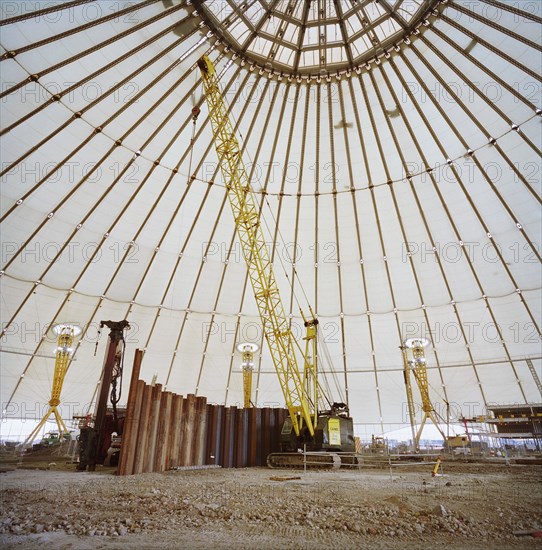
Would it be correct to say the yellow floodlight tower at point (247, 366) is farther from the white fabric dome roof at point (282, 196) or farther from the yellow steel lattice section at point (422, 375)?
the yellow steel lattice section at point (422, 375)

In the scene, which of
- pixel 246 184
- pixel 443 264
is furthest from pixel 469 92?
pixel 246 184

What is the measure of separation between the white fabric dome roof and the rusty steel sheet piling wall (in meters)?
6.23

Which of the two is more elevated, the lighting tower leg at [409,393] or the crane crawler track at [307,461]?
the lighting tower leg at [409,393]

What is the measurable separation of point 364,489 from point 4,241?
20316mm

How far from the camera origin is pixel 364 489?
891 cm

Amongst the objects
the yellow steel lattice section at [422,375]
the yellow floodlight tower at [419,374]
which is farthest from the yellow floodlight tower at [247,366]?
the yellow steel lattice section at [422,375]

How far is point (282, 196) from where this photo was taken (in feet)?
76.9

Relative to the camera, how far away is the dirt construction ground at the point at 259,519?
4.51 metres

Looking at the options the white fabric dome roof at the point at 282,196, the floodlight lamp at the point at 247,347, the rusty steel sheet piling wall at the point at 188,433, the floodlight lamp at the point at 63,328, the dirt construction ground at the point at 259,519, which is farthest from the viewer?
the floodlight lamp at the point at 247,347

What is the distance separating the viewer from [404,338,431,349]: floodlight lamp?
82.4 feet

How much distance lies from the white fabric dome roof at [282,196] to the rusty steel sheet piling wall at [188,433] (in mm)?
6233

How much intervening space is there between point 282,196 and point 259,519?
19927 mm

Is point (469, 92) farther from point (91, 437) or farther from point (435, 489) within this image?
point (91, 437)

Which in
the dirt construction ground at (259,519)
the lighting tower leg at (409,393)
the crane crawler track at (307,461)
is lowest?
the dirt construction ground at (259,519)
